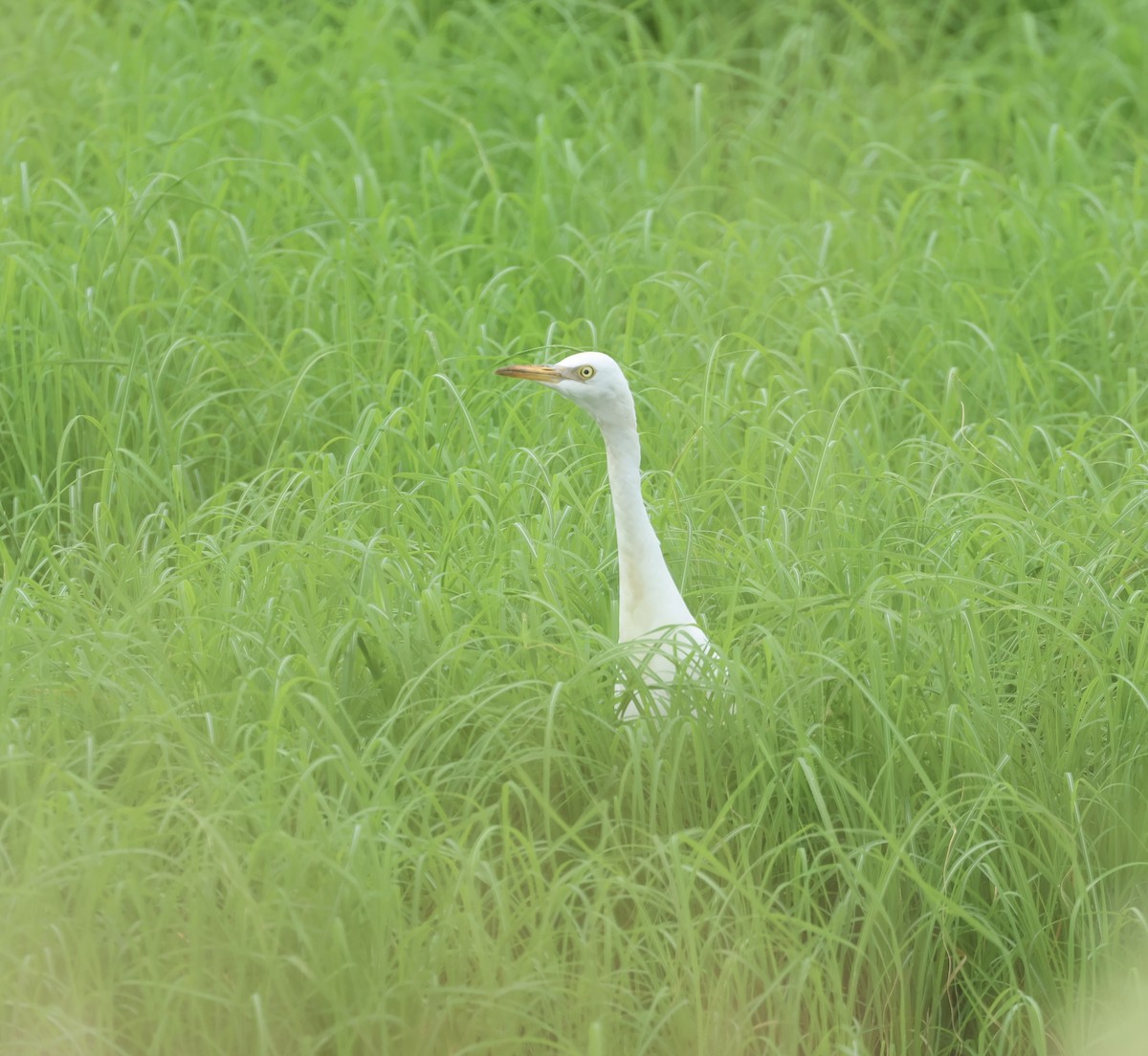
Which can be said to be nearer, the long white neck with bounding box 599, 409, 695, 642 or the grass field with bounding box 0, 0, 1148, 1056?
the grass field with bounding box 0, 0, 1148, 1056

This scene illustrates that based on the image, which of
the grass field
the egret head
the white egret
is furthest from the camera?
the egret head

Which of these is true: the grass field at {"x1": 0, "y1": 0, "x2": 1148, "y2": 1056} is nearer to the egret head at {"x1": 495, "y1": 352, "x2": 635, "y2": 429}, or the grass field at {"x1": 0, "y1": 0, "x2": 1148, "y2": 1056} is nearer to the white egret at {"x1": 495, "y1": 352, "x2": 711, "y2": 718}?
the white egret at {"x1": 495, "y1": 352, "x2": 711, "y2": 718}

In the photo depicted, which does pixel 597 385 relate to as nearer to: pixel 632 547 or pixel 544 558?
pixel 632 547

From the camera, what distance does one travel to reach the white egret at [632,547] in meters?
3.77

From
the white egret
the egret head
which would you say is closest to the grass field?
the white egret

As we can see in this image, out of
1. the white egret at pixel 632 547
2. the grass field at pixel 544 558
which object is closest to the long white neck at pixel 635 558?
the white egret at pixel 632 547

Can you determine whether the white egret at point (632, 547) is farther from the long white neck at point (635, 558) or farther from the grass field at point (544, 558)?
the grass field at point (544, 558)

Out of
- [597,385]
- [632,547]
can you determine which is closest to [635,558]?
[632,547]

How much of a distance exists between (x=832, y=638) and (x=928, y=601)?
27 centimetres

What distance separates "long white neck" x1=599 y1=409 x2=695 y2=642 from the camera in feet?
12.5

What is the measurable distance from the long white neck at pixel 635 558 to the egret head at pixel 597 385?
16 millimetres

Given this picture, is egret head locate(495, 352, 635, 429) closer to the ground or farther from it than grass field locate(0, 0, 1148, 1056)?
farther from it

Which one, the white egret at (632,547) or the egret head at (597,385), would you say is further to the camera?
the egret head at (597,385)

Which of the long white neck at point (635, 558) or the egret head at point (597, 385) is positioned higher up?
the egret head at point (597, 385)
